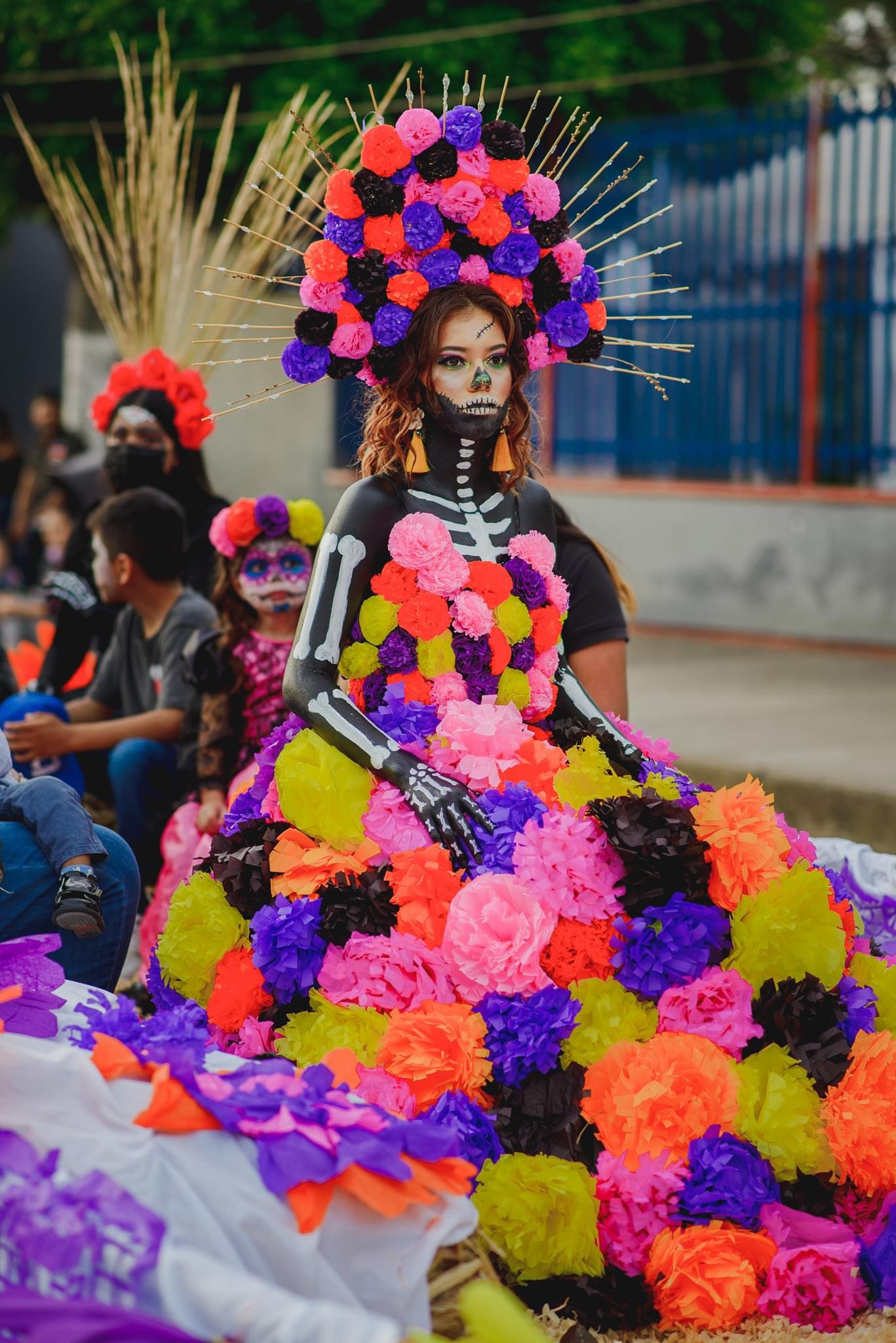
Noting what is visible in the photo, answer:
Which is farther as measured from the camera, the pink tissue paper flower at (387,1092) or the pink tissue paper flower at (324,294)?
the pink tissue paper flower at (324,294)

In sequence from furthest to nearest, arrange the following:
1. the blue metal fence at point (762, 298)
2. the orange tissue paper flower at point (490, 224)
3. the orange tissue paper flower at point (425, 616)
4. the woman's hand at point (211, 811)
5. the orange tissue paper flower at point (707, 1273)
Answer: the blue metal fence at point (762, 298) < the woman's hand at point (211, 811) < the orange tissue paper flower at point (490, 224) < the orange tissue paper flower at point (425, 616) < the orange tissue paper flower at point (707, 1273)

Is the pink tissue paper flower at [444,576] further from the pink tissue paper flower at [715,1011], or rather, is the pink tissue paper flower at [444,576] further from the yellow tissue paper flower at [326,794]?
the pink tissue paper flower at [715,1011]

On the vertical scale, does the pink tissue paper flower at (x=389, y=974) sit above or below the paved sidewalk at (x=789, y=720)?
above

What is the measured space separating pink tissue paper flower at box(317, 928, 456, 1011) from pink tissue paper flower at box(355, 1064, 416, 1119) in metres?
0.14

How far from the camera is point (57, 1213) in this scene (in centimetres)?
207

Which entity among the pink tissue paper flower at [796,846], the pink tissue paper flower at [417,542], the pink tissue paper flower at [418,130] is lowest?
the pink tissue paper flower at [796,846]

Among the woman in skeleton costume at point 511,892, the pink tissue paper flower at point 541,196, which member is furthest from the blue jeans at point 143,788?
the pink tissue paper flower at point 541,196

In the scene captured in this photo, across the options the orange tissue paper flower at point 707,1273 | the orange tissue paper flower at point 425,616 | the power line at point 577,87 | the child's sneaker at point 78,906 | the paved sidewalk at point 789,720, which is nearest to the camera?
the orange tissue paper flower at point 707,1273

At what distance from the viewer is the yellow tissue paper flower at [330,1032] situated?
2.93 metres

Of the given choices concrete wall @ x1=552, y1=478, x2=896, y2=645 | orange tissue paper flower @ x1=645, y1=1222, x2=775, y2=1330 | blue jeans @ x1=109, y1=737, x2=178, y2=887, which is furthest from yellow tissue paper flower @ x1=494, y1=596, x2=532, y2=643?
concrete wall @ x1=552, y1=478, x2=896, y2=645

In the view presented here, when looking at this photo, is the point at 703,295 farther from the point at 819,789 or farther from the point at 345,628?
the point at 345,628

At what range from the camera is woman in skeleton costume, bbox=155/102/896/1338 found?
284cm

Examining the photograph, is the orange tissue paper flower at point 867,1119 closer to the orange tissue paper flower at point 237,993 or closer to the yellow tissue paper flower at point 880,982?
the yellow tissue paper flower at point 880,982

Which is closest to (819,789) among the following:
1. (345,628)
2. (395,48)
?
(345,628)
